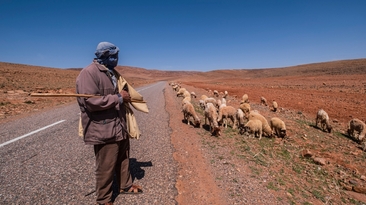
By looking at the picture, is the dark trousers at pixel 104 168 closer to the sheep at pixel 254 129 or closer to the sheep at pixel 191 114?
the sheep at pixel 191 114

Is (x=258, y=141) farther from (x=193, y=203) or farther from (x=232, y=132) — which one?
(x=193, y=203)

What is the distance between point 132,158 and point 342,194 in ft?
17.6

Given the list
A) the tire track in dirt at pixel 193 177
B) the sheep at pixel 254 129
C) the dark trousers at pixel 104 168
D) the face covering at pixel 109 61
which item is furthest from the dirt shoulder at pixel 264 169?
the face covering at pixel 109 61

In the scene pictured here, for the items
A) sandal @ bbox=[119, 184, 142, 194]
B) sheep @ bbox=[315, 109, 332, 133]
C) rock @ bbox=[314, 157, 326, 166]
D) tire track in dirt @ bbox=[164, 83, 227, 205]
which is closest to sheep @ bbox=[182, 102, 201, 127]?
tire track in dirt @ bbox=[164, 83, 227, 205]

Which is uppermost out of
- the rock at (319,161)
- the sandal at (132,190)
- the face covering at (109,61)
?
the face covering at (109,61)

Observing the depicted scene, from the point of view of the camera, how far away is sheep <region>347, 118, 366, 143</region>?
9.27 m

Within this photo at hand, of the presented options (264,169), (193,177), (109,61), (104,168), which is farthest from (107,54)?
(264,169)

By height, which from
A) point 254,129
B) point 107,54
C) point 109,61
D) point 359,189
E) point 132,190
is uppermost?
point 107,54

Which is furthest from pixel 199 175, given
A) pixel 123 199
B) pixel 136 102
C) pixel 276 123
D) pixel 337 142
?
pixel 337 142

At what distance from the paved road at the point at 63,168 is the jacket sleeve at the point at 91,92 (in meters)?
1.82

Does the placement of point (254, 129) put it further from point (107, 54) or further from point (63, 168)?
point (107, 54)

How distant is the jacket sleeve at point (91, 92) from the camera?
9.21 feet

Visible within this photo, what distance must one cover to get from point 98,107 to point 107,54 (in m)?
0.86

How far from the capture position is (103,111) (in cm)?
304
